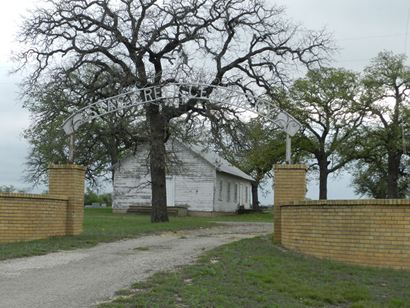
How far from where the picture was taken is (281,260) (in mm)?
12094

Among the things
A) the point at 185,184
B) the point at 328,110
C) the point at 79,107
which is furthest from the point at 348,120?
the point at 79,107

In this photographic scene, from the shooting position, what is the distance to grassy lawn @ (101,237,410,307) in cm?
789

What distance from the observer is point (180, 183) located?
43188 millimetres

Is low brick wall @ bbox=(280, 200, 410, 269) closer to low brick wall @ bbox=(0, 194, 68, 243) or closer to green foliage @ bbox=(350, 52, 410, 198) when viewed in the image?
low brick wall @ bbox=(0, 194, 68, 243)

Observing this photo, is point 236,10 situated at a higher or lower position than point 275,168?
higher

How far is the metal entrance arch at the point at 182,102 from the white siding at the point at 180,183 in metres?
16.4

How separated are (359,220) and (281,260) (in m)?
1.77

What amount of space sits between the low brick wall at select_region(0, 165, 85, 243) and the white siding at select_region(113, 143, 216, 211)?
2486cm

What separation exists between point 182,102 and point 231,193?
2459 cm

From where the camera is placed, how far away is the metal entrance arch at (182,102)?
696 inches

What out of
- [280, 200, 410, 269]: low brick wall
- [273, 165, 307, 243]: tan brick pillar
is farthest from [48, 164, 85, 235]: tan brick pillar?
[280, 200, 410, 269]: low brick wall

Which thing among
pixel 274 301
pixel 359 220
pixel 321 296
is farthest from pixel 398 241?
pixel 274 301

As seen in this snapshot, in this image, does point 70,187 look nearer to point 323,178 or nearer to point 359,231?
point 359,231

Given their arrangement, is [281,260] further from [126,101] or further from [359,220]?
[126,101]
